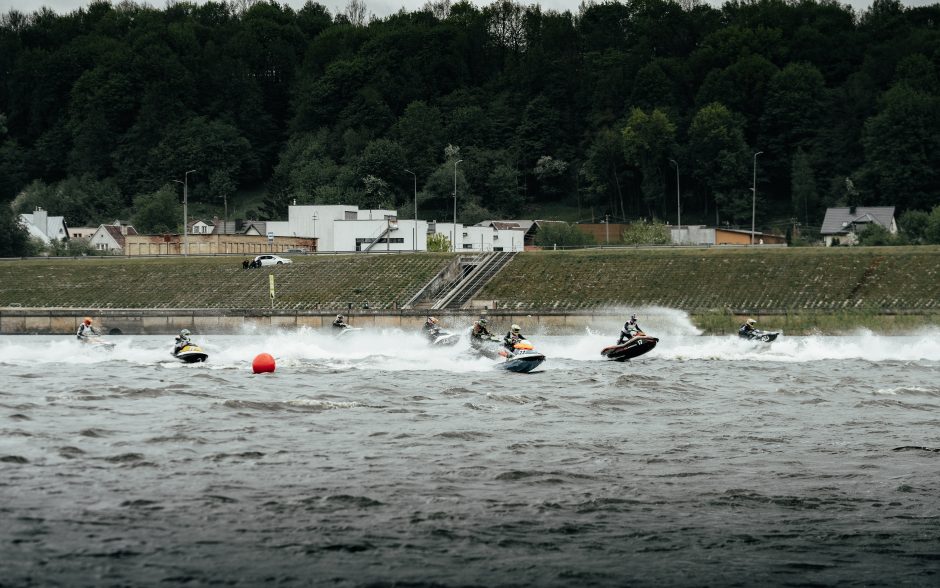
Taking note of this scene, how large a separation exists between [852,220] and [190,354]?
10412 cm

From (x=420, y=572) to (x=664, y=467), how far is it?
30.3ft

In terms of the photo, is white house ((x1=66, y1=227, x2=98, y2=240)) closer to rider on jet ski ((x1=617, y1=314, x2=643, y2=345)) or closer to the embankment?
the embankment

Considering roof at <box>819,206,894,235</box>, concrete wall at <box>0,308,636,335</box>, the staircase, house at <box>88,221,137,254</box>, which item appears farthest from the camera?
house at <box>88,221,137,254</box>

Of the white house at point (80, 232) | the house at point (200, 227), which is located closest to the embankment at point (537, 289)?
the house at point (200, 227)

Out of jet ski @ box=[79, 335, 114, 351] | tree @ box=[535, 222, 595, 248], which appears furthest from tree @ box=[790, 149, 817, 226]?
jet ski @ box=[79, 335, 114, 351]

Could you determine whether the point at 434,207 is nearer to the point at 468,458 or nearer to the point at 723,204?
the point at 723,204

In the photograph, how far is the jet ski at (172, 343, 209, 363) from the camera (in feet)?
163

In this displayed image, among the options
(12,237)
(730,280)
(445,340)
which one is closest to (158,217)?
(12,237)

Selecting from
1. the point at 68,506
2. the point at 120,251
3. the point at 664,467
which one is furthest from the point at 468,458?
the point at 120,251

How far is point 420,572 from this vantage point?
1781 centimetres

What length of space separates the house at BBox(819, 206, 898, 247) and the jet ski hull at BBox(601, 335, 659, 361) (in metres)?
87.5

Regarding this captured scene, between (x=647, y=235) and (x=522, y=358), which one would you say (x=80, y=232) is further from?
(x=522, y=358)

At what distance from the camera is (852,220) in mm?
139125

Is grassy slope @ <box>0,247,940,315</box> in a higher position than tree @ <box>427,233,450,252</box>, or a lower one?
lower
